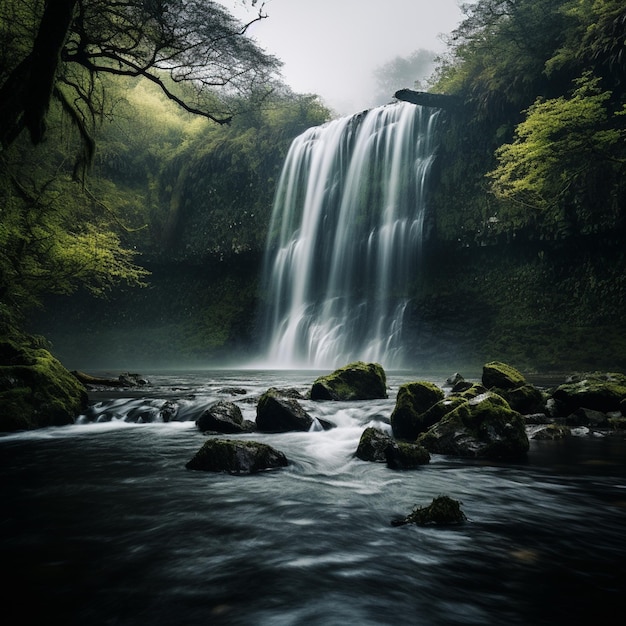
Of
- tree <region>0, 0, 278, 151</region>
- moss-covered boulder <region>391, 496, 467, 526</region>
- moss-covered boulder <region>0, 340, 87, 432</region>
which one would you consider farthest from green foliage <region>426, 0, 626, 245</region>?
moss-covered boulder <region>0, 340, 87, 432</region>

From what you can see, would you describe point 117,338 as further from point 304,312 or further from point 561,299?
point 561,299

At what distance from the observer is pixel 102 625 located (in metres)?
2.09

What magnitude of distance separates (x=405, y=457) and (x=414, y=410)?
1.78m

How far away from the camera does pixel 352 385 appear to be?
991cm

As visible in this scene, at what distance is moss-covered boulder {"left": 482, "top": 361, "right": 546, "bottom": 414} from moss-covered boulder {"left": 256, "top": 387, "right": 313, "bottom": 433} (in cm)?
342

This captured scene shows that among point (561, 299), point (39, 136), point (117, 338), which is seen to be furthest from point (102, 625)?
point (117, 338)

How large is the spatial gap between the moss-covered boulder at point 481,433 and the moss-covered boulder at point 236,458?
203 centimetres

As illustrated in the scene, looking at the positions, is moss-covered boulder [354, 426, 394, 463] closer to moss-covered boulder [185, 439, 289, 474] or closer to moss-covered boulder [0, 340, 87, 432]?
moss-covered boulder [185, 439, 289, 474]

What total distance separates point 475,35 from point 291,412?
772 inches

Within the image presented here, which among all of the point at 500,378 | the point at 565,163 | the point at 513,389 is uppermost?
the point at 565,163

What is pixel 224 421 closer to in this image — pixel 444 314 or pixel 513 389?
pixel 513 389

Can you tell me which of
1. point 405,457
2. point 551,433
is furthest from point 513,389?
point 405,457

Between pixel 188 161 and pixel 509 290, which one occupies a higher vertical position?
pixel 188 161

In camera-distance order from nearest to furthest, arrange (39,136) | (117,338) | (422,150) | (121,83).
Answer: (39,136) < (422,150) < (121,83) < (117,338)
